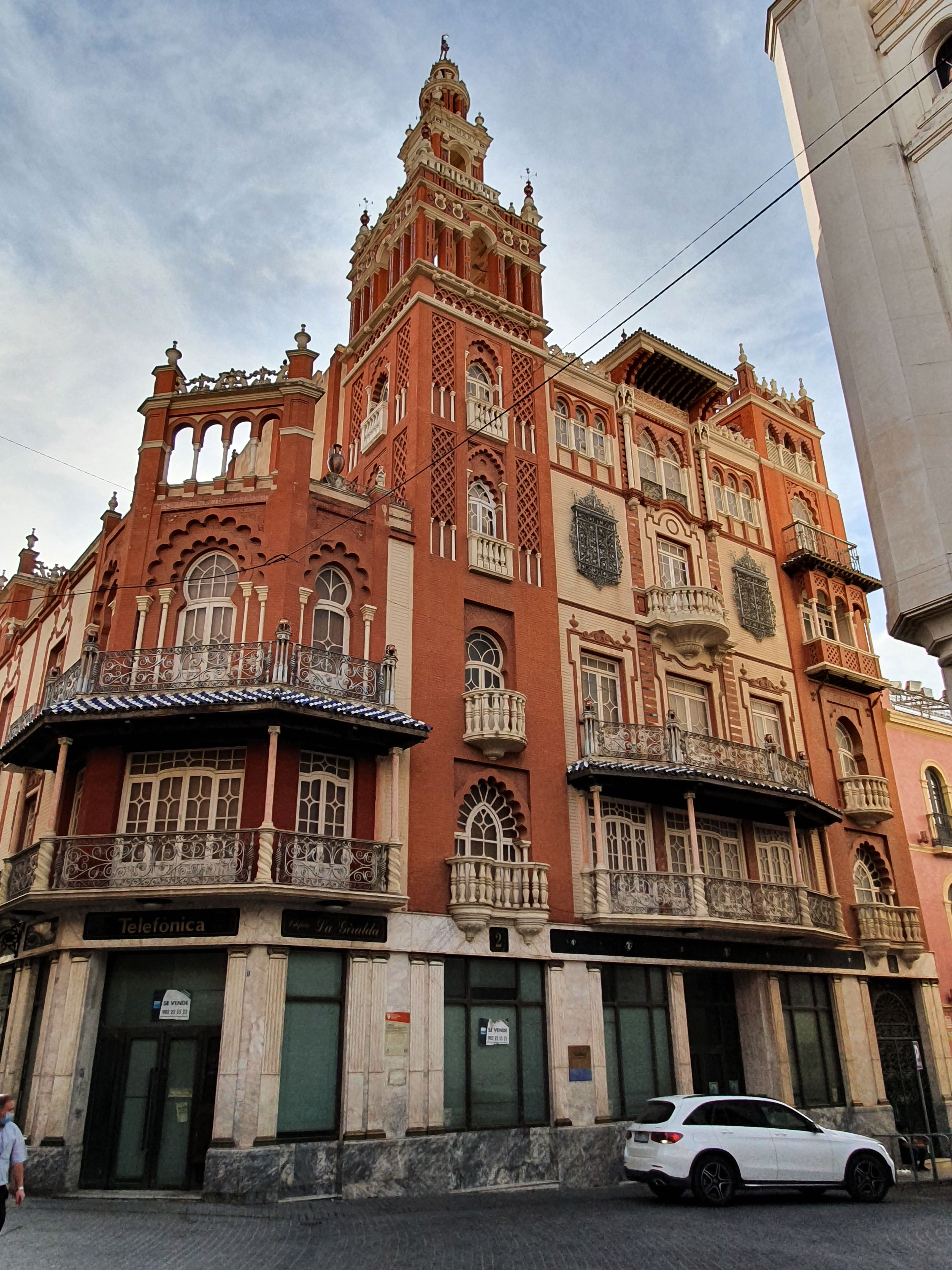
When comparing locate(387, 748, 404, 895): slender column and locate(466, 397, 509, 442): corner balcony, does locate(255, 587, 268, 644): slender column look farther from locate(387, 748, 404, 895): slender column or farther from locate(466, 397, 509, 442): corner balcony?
locate(466, 397, 509, 442): corner balcony

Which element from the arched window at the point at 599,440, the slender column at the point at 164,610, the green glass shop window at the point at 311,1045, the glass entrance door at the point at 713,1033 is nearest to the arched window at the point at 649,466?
the arched window at the point at 599,440

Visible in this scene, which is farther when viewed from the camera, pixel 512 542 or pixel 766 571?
pixel 766 571

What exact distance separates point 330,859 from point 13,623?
16.2m

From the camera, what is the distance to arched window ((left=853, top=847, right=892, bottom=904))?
90.2 ft

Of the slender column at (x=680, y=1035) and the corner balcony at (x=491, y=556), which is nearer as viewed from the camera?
the slender column at (x=680, y=1035)

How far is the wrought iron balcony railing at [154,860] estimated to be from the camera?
54.0 ft

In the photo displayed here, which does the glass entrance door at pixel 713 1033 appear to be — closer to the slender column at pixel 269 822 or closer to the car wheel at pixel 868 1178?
the car wheel at pixel 868 1178

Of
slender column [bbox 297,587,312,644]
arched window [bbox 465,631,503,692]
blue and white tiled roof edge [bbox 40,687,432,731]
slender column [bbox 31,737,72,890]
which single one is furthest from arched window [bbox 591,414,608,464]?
slender column [bbox 31,737,72,890]

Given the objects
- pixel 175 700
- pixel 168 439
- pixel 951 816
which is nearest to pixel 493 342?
pixel 168 439

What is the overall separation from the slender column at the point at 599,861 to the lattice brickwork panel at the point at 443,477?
7.05m

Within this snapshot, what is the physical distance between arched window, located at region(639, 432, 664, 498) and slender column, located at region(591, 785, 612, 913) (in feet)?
31.8

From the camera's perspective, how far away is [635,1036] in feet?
68.3

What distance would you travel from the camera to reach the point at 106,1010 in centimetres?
1677

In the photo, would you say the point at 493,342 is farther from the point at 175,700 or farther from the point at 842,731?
the point at 842,731
